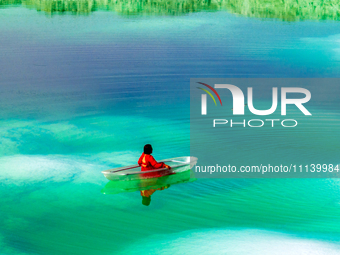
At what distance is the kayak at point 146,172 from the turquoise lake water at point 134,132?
24cm

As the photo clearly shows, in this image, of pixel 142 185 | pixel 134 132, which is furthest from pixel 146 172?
pixel 134 132

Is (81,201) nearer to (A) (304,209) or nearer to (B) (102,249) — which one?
(B) (102,249)

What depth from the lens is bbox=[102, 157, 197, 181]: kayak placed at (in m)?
5.52

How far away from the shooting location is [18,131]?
299 inches

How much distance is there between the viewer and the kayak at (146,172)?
5.52 metres

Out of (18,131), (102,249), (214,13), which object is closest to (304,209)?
(102,249)

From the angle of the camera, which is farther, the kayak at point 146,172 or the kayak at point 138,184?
the kayak at point 138,184

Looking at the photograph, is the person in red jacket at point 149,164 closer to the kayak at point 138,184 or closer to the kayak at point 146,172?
the kayak at point 146,172

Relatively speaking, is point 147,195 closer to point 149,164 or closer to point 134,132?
point 149,164

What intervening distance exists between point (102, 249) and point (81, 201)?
112cm

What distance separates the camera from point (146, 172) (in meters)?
5.55

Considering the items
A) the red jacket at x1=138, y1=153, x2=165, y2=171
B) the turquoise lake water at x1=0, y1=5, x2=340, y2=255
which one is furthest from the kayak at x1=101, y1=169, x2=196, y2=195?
the red jacket at x1=138, y1=153, x2=165, y2=171

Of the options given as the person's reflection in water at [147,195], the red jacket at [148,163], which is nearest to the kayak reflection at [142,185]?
the person's reflection in water at [147,195]

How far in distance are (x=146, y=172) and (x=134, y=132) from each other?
7.40ft
